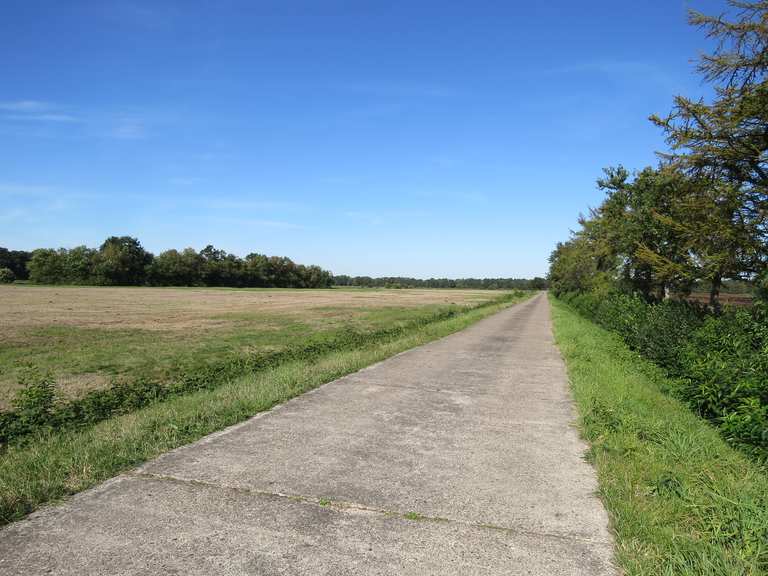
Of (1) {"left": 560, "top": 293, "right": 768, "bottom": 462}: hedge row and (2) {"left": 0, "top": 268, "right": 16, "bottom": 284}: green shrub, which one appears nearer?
(1) {"left": 560, "top": 293, "right": 768, "bottom": 462}: hedge row

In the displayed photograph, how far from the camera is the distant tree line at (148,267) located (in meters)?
112

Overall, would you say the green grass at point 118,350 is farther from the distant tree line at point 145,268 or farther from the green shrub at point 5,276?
the green shrub at point 5,276

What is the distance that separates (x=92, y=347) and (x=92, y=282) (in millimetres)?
114068

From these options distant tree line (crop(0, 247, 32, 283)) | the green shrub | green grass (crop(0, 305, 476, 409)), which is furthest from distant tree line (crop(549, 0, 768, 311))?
distant tree line (crop(0, 247, 32, 283))

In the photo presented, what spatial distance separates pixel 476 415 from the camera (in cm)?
711

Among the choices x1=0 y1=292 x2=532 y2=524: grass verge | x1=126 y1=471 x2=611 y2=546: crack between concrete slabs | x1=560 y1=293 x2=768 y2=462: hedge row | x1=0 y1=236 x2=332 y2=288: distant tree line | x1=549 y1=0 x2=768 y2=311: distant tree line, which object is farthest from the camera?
x1=0 y1=236 x2=332 y2=288: distant tree line

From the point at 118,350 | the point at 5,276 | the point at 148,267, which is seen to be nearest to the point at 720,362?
the point at 118,350

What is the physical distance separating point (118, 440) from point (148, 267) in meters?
128

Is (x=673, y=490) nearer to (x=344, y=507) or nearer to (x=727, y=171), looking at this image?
(x=344, y=507)

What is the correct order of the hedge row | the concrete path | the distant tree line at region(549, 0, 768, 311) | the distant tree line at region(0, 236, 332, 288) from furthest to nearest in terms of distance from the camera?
the distant tree line at region(0, 236, 332, 288) < the distant tree line at region(549, 0, 768, 311) < the hedge row < the concrete path

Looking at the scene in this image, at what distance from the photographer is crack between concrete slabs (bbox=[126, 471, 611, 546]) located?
3545 mm

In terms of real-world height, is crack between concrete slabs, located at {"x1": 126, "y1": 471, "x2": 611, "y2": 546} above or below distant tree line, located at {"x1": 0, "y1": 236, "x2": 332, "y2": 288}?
below

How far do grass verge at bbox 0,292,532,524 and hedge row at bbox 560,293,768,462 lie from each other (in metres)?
6.33

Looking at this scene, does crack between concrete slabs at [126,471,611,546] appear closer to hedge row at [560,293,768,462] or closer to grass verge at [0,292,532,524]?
grass verge at [0,292,532,524]
